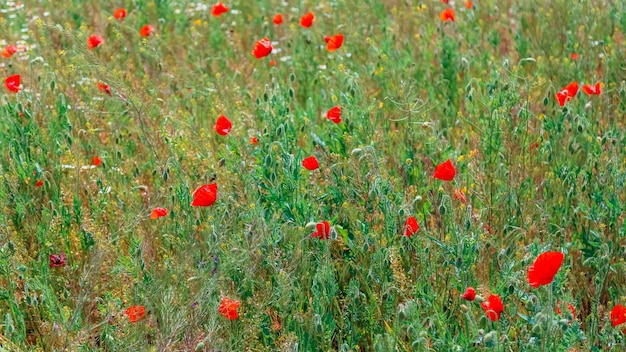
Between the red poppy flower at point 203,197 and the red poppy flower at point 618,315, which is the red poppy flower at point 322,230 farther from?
the red poppy flower at point 618,315

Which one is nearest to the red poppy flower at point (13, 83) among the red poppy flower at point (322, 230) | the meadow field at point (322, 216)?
the meadow field at point (322, 216)

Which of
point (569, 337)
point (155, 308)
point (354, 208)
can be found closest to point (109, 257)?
point (155, 308)

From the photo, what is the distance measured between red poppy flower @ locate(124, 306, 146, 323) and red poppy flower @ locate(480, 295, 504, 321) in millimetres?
844

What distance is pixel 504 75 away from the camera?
10.3 ft

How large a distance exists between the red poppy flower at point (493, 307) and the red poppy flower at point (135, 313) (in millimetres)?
844

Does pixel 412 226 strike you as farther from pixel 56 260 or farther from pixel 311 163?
pixel 56 260

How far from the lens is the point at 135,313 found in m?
2.27

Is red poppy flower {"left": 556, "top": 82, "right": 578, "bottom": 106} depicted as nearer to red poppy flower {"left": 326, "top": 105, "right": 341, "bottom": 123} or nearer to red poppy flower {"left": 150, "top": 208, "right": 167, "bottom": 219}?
red poppy flower {"left": 326, "top": 105, "right": 341, "bottom": 123}

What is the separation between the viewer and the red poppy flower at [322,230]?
95.0 inches

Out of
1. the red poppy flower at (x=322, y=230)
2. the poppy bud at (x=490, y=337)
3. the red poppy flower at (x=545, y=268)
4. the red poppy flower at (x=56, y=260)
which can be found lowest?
the red poppy flower at (x=56, y=260)

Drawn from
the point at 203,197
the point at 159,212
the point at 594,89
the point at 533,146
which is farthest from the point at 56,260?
the point at 594,89

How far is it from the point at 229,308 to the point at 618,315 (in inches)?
36.8

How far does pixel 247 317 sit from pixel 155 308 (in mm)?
248

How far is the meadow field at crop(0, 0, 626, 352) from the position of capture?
229cm
